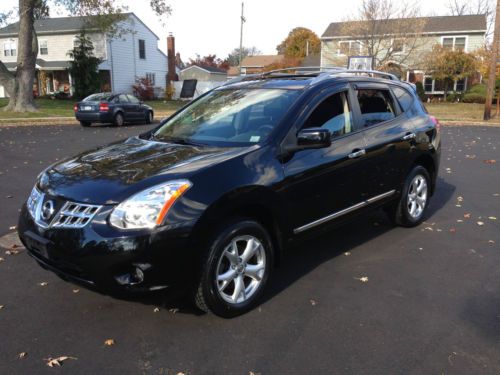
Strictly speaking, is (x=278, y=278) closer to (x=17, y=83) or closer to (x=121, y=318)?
(x=121, y=318)

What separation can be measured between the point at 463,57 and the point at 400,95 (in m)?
33.9

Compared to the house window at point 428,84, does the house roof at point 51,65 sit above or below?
above

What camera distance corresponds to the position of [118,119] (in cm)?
2012

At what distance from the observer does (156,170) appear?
11.1 feet

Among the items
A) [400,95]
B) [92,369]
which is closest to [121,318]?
[92,369]

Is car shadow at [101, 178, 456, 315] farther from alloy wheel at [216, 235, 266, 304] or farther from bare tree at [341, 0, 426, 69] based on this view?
bare tree at [341, 0, 426, 69]

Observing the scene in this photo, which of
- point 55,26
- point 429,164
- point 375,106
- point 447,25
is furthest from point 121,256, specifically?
point 55,26

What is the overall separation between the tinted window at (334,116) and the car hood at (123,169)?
865mm

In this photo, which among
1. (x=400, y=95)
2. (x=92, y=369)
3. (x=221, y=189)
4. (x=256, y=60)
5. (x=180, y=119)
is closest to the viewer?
(x=92, y=369)

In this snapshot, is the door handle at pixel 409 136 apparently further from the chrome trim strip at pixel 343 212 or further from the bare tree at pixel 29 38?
the bare tree at pixel 29 38

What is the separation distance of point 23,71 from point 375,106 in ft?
80.9

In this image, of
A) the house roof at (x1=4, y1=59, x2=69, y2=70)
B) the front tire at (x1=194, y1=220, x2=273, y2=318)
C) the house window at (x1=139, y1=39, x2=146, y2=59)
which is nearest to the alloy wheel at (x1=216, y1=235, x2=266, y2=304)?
the front tire at (x1=194, y1=220, x2=273, y2=318)

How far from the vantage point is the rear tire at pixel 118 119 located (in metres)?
20.0

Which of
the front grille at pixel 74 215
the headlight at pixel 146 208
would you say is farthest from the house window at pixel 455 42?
the front grille at pixel 74 215
